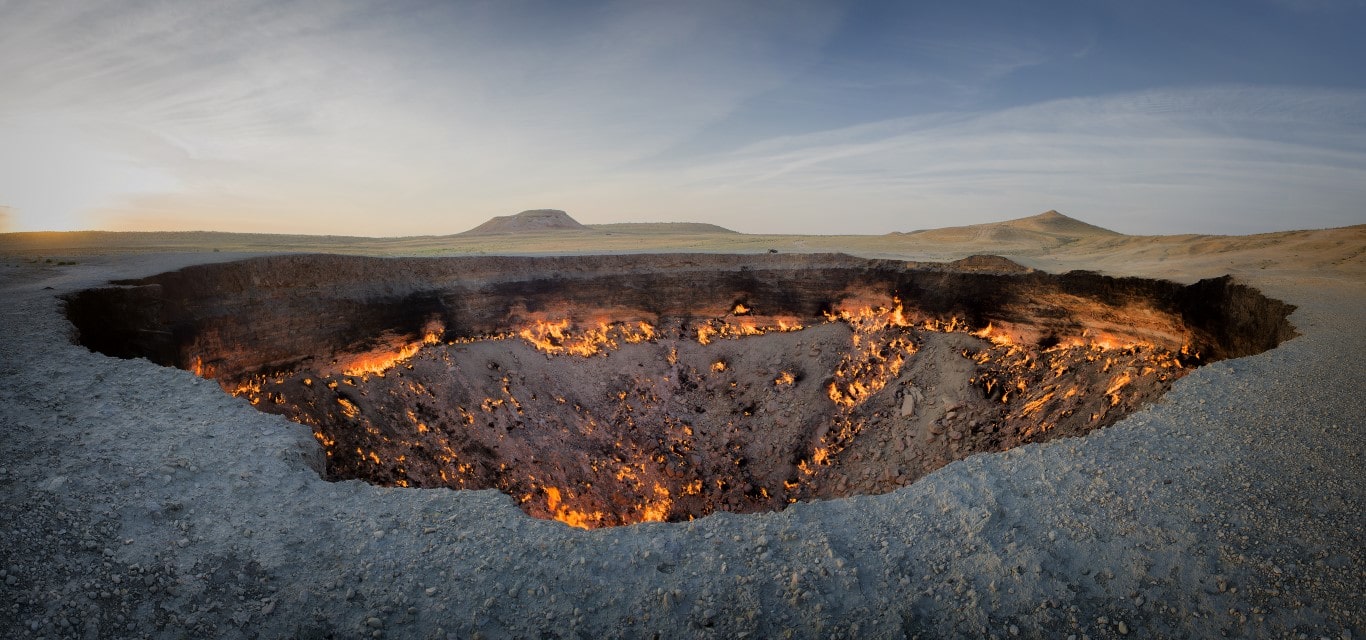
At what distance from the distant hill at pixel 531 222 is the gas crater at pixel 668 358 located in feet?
168

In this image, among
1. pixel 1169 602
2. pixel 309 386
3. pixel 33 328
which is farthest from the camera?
pixel 309 386

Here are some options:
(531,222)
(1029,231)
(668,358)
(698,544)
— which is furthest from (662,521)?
(531,222)

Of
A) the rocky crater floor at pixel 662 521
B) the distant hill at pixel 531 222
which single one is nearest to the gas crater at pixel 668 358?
the rocky crater floor at pixel 662 521

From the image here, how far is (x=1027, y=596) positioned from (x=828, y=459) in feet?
32.3

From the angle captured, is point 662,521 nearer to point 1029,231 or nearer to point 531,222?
point 1029,231

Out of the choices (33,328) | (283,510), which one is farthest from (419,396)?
(283,510)

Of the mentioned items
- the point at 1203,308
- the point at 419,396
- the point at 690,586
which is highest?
the point at 1203,308

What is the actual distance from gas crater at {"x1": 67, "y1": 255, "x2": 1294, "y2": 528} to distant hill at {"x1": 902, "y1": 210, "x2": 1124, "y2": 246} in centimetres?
2018

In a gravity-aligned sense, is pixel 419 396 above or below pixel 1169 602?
below

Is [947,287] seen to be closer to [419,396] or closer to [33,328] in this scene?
[419,396]

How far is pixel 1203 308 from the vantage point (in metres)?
10.4

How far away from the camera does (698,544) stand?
411cm

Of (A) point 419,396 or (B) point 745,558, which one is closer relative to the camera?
(B) point 745,558

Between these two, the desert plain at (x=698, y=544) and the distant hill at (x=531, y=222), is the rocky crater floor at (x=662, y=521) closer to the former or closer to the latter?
the desert plain at (x=698, y=544)
